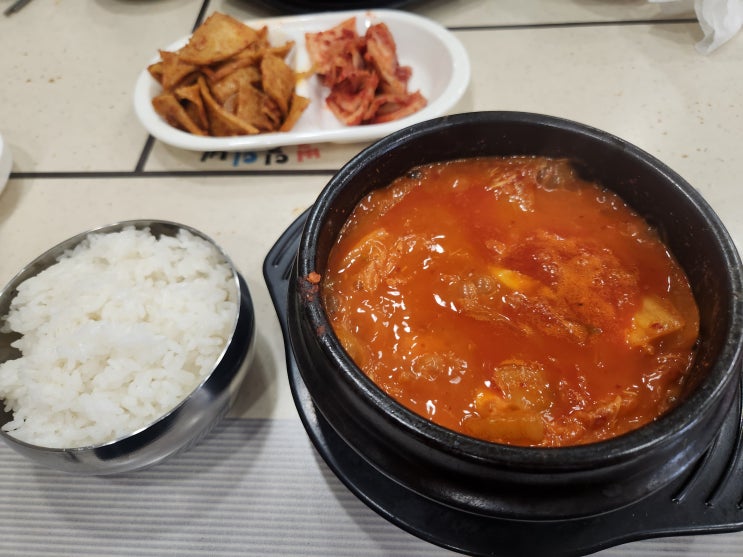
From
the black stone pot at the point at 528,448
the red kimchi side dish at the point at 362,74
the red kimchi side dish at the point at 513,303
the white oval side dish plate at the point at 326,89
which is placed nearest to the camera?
the black stone pot at the point at 528,448

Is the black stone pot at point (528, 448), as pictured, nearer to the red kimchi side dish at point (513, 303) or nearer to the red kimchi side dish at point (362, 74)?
the red kimchi side dish at point (513, 303)

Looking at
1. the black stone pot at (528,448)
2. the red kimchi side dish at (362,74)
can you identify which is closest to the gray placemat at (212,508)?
the black stone pot at (528,448)

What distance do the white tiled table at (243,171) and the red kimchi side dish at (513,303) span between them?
42 centimetres

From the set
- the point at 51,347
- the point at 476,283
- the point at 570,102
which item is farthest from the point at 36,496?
the point at 570,102

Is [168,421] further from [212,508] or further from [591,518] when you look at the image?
[591,518]

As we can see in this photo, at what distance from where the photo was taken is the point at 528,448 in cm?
84

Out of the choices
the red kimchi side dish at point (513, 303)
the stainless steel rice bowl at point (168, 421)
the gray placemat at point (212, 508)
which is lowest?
the gray placemat at point (212, 508)

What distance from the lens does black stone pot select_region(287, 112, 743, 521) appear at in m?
0.86

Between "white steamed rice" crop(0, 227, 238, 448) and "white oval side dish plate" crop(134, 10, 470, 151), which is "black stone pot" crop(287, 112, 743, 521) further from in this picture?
"white oval side dish plate" crop(134, 10, 470, 151)

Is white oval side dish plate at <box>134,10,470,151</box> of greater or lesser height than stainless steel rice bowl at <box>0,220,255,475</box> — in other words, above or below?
above

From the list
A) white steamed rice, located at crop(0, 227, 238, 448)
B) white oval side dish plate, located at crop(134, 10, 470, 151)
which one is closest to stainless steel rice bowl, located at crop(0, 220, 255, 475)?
white steamed rice, located at crop(0, 227, 238, 448)

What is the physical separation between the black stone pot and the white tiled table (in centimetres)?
37

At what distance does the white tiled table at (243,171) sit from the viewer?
1.29 m

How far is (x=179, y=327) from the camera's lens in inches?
51.9
